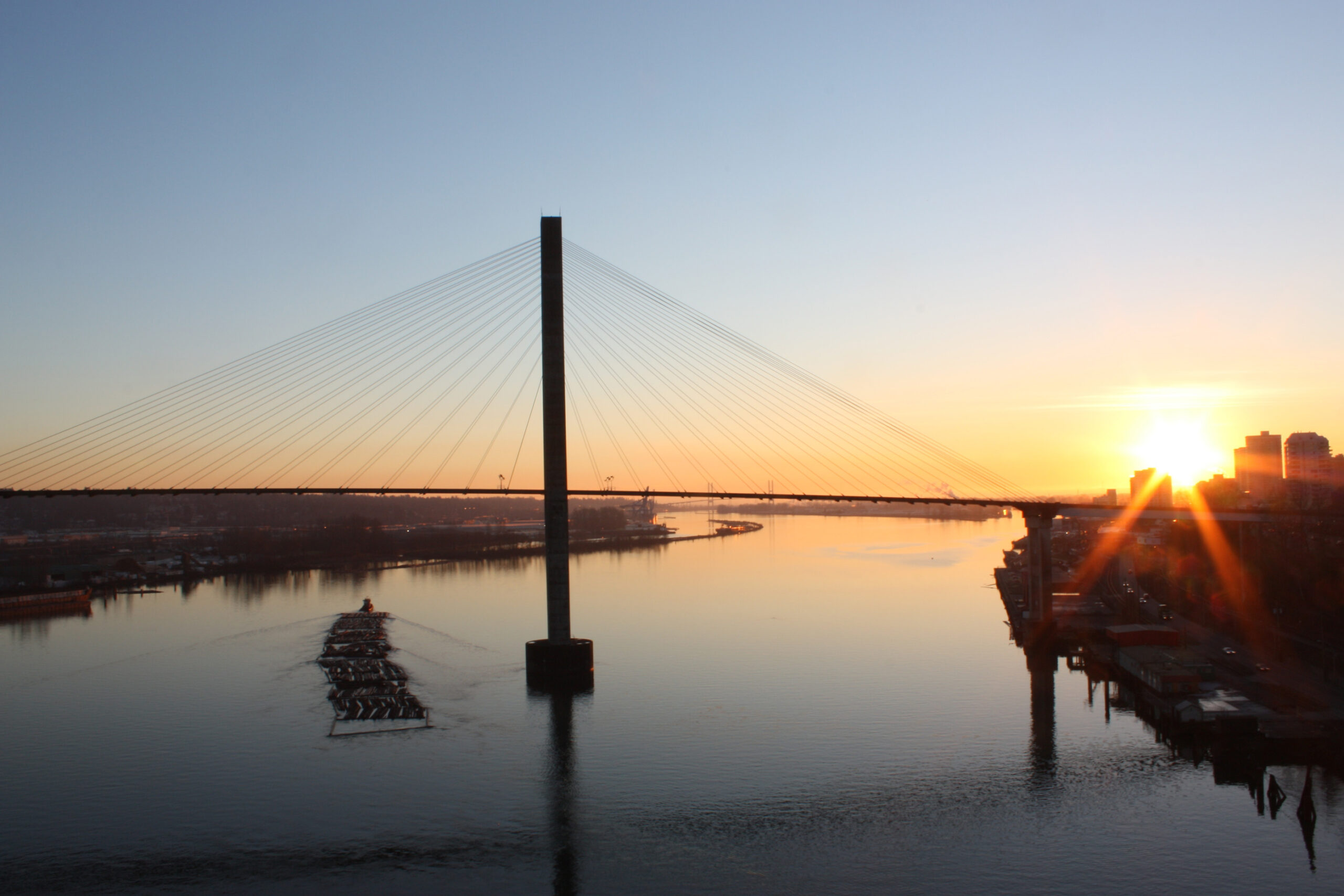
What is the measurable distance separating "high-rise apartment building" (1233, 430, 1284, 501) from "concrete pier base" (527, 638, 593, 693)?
84.5m

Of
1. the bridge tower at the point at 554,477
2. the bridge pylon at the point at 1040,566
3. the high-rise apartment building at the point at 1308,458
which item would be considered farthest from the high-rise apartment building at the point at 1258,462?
the bridge tower at the point at 554,477

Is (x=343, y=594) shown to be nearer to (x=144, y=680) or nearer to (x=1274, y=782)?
(x=144, y=680)

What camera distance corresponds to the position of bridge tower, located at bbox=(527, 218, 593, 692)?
76.6 feet

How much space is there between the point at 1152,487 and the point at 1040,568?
1965 inches

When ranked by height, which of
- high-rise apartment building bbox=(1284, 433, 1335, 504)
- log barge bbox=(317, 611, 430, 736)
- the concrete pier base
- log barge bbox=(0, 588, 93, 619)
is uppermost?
high-rise apartment building bbox=(1284, 433, 1335, 504)

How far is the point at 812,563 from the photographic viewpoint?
64.1m

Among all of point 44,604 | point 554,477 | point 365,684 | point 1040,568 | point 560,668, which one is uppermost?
point 554,477

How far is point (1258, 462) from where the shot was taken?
9525 centimetres

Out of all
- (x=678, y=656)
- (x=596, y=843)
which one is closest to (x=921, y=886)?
(x=596, y=843)

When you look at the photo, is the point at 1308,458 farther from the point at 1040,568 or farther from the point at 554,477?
the point at 554,477

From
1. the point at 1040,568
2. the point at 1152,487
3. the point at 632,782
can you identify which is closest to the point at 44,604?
the point at 632,782

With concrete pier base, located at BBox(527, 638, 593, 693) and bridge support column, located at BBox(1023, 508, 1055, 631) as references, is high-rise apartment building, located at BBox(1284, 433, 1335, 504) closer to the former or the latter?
bridge support column, located at BBox(1023, 508, 1055, 631)

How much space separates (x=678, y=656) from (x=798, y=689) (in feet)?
17.8

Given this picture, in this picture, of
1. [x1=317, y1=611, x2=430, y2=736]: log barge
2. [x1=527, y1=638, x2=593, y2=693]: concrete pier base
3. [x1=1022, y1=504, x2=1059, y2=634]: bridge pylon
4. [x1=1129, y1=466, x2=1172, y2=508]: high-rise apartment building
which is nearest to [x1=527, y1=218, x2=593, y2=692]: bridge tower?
[x1=527, y1=638, x2=593, y2=693]: concrete pier base
